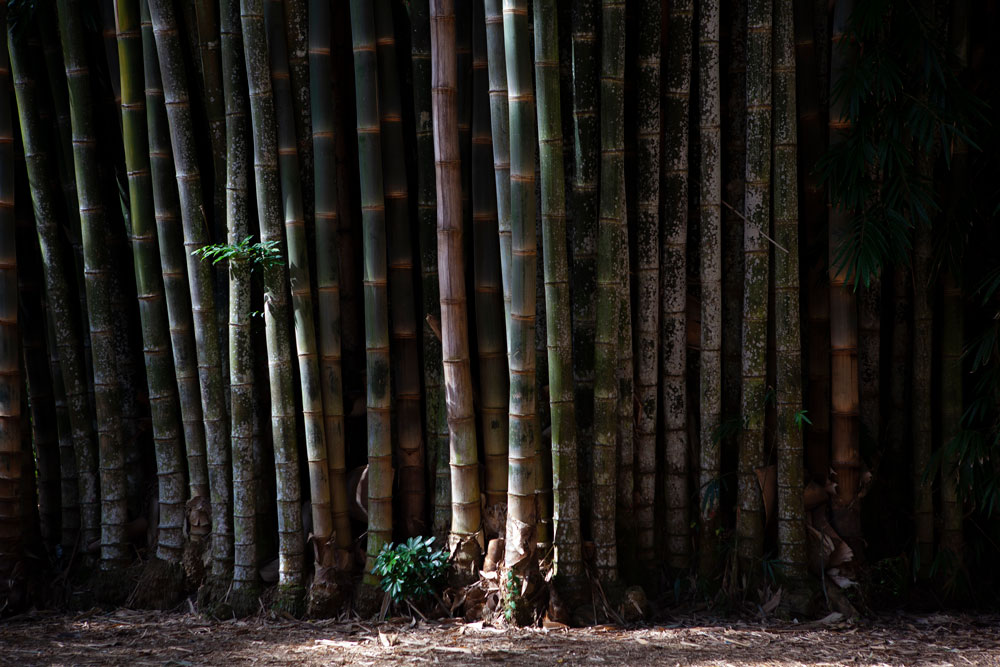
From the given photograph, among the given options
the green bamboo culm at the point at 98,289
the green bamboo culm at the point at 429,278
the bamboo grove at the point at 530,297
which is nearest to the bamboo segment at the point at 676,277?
the bamboo grove at the point at 530,297

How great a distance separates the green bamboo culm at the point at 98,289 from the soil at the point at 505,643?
0.41 metres

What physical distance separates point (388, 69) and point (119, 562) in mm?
2129

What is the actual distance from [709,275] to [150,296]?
206cm

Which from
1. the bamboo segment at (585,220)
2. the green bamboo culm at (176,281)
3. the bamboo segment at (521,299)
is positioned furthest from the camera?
the green bamboo culm at (176,281)

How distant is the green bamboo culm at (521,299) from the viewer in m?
2.54

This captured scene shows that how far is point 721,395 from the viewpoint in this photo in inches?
110

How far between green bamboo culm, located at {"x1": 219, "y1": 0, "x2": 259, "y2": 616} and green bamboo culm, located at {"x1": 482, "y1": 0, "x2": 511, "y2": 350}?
35.8 inches

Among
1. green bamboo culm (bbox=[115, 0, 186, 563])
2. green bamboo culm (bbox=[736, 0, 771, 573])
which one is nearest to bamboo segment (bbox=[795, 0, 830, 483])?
green bamboo culm (bbox=[736, 0, 771, 573])

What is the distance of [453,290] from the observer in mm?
2682

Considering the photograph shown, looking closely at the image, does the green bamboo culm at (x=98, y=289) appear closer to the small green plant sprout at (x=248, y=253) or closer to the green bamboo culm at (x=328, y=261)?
the small green plant sprout at (x=248, y=253)

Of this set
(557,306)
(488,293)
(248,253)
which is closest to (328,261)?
(248,253)

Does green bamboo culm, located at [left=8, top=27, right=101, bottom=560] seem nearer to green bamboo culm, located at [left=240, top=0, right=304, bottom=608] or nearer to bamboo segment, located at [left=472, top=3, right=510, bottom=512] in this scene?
green bamboo culm, located at [left=240, top=0, right=304, bottom=608]

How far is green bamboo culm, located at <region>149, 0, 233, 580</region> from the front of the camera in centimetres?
279

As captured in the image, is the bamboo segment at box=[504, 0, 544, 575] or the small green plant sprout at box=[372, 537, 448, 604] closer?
the bamboo segment at box=[504, 0, 544, 575]
